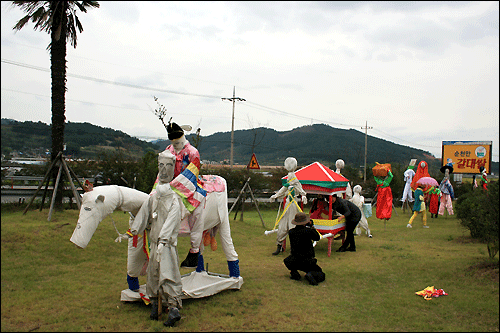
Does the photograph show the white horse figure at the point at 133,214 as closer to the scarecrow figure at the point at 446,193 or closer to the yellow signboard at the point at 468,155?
the scarecrow figure at the point at 446,193

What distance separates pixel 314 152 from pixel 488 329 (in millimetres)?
50406

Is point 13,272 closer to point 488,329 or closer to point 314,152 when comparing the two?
point 488,329

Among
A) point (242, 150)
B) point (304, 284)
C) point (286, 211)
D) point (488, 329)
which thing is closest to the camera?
point (488, 329)

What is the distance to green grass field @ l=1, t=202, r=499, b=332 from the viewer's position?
4.54 meters

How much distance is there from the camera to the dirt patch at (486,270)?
19.8 ft

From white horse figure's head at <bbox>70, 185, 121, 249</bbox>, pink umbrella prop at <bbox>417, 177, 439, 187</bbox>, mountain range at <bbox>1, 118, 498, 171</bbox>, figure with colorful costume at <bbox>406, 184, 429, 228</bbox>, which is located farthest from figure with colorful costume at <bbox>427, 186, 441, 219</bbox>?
mountain range at <bbox>1, 118, 498, 171</bbox>

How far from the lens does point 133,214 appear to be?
514 cm

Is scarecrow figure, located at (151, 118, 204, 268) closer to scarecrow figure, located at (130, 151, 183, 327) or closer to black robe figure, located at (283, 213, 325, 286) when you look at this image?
scarecrow figure, located at (130, 151, 183, 327)

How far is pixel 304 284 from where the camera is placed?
6.54 metres

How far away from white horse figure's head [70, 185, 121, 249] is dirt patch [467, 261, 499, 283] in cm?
602

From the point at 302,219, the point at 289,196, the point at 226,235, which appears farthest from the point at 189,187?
the point at 289,196

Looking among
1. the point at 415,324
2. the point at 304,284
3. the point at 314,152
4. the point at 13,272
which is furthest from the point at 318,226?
the point at 314,152

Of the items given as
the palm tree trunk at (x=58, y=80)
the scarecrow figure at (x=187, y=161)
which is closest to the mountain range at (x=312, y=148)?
the palm tree trunk at (x=58, y=80)

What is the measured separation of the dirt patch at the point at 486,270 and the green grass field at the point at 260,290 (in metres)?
0.02
